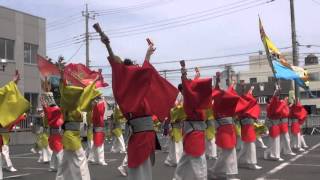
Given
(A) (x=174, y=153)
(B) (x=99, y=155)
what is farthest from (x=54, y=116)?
(A) (x=174, y=153)

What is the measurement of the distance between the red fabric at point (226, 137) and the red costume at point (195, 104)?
6.90 ft

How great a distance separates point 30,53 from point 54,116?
95.8 feet

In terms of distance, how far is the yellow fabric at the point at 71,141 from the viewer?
399 inches

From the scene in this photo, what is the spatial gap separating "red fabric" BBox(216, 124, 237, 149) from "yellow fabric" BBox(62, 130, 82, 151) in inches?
129

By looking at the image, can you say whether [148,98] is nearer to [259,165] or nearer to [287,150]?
[259,165]

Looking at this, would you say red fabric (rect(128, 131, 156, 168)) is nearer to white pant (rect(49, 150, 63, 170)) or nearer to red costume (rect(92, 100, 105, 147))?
white pant (rect(49, 150, 63, 170))

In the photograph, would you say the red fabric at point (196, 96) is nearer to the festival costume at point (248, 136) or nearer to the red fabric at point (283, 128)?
the festival costume at point (248, 136)

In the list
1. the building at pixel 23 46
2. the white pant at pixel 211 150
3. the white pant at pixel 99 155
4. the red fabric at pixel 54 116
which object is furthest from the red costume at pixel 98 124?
the building at pixel 23 46

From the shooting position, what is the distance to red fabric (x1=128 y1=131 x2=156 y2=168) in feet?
26.0

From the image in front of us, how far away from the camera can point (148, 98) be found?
830 centimetres

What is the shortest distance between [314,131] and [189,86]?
27.9 m

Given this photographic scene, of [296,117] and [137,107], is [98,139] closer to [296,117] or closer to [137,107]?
[296,117]

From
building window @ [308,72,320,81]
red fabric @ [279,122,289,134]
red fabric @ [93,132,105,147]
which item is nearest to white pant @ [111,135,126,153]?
red fabric @ [93,132,105,147]

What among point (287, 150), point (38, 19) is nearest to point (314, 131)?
point (287, 150)
